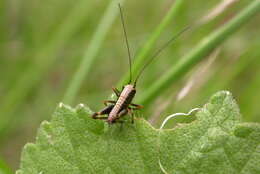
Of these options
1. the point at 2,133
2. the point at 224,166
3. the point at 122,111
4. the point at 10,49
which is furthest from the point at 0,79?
the point at 224,166

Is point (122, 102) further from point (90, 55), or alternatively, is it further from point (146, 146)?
point (90, 55)

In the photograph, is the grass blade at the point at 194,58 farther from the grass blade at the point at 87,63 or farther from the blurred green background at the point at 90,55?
the grass blade at the point at 87,63

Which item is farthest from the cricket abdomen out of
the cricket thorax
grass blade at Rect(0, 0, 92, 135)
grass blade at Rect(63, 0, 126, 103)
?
grass blade at Rect(0, 0, 92, 135)

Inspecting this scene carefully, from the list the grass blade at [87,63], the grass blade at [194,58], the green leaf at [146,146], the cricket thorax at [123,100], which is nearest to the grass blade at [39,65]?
the grass blade at [87,63]

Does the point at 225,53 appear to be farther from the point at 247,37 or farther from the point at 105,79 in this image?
the point at 105,79

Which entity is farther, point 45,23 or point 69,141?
point 45,23

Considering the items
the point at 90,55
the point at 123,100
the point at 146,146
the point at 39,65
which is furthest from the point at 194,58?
the point at 39,65
